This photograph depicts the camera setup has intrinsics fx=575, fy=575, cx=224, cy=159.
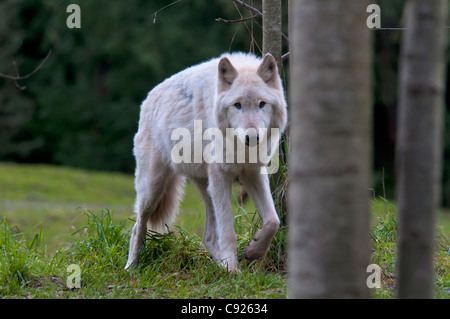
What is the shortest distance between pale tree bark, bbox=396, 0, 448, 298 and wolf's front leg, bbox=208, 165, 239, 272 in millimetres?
2430

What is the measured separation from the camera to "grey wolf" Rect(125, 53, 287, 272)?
4250 mm

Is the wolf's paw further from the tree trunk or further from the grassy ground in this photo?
the tree trunk

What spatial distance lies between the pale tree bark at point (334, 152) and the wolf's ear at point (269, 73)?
219 centimetres

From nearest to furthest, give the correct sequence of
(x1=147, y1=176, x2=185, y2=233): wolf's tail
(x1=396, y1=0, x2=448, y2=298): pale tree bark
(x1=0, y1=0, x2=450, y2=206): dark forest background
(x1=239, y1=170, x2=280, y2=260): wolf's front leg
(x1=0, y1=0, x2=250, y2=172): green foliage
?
(x1=396, y1=0, x2=448, y2=298): pale tree bark → (x1=239, y1=170, x2=280, y2=260): wolf's front leg → (x1=147, y1=176, x2=185, y2=233): wolf's tail → (x1=0, y1=0, x2=450, y2=206): dark forest background → (x1=0, y1=0, x2=250, y2=172): green foliage

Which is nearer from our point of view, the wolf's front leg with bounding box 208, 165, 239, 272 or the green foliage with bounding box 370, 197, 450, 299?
the green foliage with bounding box 370, 197, 450, 299

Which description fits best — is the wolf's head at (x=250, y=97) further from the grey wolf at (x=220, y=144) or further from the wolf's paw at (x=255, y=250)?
the wolf's paw at (x=255, y=250)

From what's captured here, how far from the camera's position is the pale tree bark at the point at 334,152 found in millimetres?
2123

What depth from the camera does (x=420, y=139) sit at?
210 cm

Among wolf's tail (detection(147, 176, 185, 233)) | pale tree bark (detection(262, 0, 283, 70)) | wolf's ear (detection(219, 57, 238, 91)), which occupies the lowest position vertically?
wolf's tail (detection(147, 176, 185, 233))

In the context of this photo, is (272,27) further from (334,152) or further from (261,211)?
(334,152)

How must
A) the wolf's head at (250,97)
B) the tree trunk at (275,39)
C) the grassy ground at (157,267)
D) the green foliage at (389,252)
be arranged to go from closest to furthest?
the grassy ground at (157,267), the green foliage at (389,252), the wolf's head at (250,97), the tree trunk at (275,39)

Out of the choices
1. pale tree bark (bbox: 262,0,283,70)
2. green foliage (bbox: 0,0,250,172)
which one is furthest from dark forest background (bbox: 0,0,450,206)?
pale tree bark (bbox: 262,0,283,70)

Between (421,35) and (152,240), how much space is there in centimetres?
330

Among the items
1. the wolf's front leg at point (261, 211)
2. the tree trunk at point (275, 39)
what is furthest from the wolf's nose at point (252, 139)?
the tree trunk at point (275, 39)
